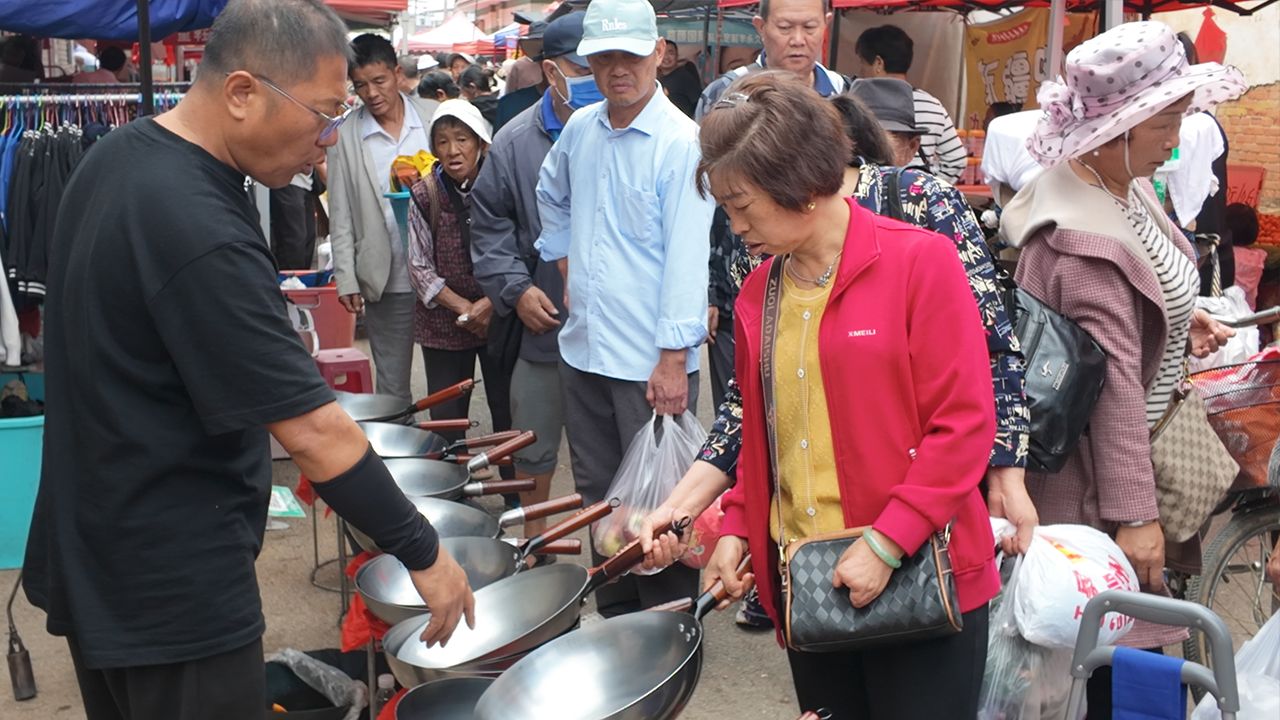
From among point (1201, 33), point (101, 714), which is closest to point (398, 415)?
point (101, 714)

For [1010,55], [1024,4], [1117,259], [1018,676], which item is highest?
[1024,4]

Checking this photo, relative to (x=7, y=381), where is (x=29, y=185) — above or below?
above

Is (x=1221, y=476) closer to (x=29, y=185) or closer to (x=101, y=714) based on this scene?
(x=101, y=714)

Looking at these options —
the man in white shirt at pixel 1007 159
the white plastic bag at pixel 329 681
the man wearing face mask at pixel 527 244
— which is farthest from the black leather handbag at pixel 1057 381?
the man in white shirt at pixel 1007 159

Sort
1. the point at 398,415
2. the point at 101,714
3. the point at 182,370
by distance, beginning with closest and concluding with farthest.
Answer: the point at 182,370 → the point at 101,714 → the point at 398,415

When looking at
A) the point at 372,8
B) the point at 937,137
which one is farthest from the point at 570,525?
the point at 372,8

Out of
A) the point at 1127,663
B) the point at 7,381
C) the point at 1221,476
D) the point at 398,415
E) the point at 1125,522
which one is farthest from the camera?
the point at 7,381

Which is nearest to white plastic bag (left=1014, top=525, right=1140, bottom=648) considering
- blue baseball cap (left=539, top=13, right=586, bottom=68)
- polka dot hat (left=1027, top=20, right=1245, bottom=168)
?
polka dot hat (left=1027, top=20, right=1245, bottom=168)

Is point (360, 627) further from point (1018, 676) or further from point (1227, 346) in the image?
point (1227, 346)

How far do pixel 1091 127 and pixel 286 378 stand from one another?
1779mm

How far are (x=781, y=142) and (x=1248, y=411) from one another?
216 cm

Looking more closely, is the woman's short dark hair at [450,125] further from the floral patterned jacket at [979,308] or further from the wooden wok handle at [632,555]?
the wooden wok handle at [632,555]

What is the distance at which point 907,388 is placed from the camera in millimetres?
2035

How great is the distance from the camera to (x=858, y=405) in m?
2.05
